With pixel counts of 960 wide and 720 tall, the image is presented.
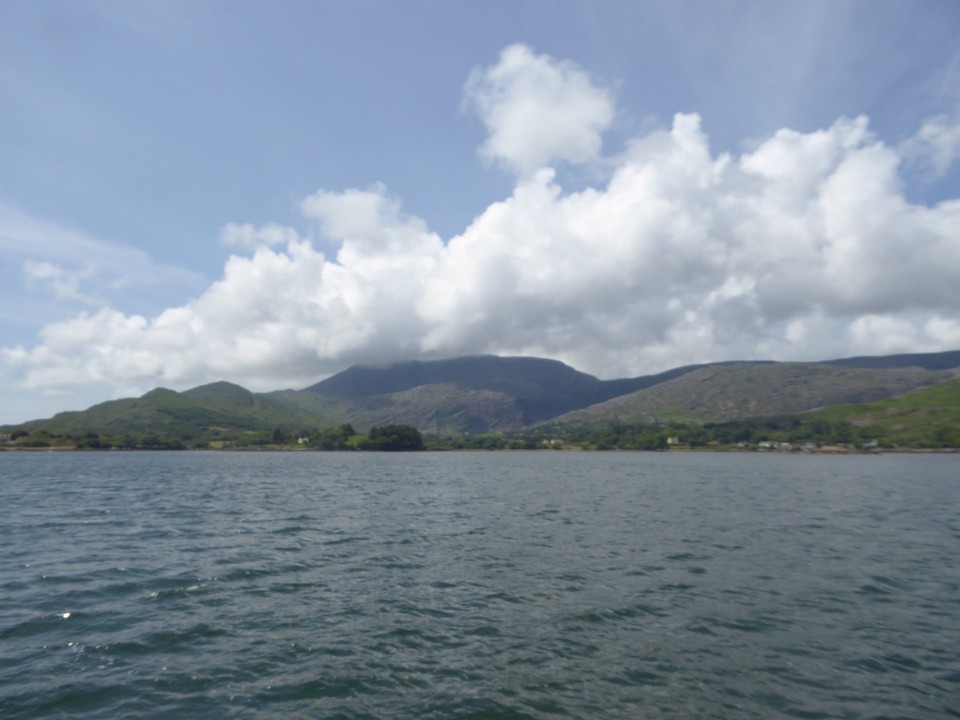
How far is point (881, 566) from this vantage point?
36.2 metres

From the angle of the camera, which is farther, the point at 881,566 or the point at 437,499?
the point at 437,499

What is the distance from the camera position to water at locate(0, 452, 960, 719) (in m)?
17.4

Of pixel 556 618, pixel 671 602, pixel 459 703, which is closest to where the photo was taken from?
pixel 459 703

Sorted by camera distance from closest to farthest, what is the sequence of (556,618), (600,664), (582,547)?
(600,664), (556,618), (582,547)

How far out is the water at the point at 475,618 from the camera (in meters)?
17.4

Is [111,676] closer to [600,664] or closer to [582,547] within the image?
[600,664]

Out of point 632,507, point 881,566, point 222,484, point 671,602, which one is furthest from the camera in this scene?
point 222,484

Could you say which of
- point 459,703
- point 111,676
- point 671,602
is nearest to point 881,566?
point 671,602

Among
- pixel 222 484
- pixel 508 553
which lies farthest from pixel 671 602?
pixel 222 484

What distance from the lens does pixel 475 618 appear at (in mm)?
24641

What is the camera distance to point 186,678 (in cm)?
1842

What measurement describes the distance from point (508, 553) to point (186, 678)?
23.2 meters

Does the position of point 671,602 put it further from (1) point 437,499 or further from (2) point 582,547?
(1) point 437,499

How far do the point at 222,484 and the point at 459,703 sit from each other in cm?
9069
